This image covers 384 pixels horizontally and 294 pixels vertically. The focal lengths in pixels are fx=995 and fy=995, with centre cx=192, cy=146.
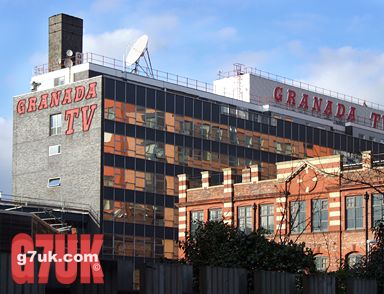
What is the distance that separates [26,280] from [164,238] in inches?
2894

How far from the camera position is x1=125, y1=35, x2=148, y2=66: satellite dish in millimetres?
104463

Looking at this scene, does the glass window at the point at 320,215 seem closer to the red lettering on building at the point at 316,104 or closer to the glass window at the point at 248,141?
→ the glass window at the point at 248,141

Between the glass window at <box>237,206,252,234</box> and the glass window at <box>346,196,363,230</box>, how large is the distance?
9484 mm

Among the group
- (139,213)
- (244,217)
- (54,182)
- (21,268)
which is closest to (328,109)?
(139,213)

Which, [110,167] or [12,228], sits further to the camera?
[110,167]

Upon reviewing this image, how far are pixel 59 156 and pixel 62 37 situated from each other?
63.3 ft

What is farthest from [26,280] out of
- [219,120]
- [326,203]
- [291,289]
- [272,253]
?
[219,120]

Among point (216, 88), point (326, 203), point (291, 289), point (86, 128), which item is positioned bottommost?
point (291, 289)

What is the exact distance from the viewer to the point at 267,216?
251ft

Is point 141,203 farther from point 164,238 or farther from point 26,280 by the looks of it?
point 26,280

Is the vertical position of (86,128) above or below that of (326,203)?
above

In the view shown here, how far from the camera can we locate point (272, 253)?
43750 mm

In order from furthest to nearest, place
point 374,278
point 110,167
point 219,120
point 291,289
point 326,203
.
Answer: point 219,120, point 110,167, point 326,203, point 374,278, point 291,289

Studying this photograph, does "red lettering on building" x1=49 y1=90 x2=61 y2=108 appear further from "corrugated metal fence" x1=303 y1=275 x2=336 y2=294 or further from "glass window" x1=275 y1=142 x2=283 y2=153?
"corrugated metal fence" x1=303 y1=275 x2=336 y2=294
